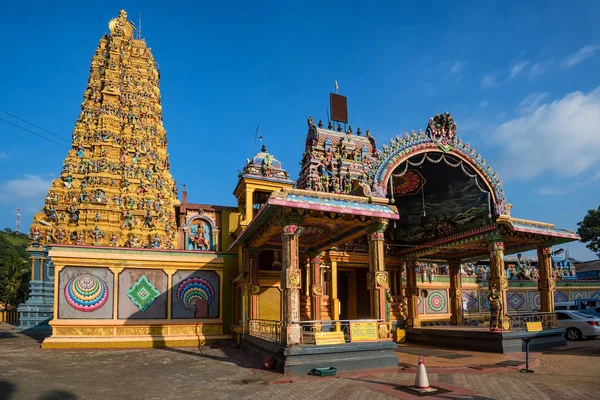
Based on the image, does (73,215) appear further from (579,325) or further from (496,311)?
Answer: (579,325)

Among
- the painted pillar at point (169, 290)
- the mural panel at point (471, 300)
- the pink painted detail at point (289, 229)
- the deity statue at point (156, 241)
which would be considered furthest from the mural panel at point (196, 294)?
the mural panel at point (471, 300)

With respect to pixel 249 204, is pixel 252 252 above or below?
below

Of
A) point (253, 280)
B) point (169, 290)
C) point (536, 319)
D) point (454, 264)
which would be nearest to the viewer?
Answer: point (253, 280)

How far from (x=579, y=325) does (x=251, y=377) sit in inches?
623

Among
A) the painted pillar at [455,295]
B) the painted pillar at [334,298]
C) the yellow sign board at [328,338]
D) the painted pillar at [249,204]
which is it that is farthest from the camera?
the painted pillar at [455,295]

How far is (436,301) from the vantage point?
2362 centimetres

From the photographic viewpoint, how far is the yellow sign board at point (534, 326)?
15899mm

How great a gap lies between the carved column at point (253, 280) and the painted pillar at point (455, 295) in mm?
10840

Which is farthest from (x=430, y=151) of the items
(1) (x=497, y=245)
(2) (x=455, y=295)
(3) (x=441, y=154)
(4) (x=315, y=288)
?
(2) (x=455, y=295)

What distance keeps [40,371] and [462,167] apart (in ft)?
51.6

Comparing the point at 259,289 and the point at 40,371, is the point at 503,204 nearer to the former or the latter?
the point at 259,289

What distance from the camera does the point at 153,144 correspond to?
39.9m

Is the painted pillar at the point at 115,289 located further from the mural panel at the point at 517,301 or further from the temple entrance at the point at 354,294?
the mural panel at the point at 517,301

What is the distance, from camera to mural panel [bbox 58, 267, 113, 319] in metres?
16.9
